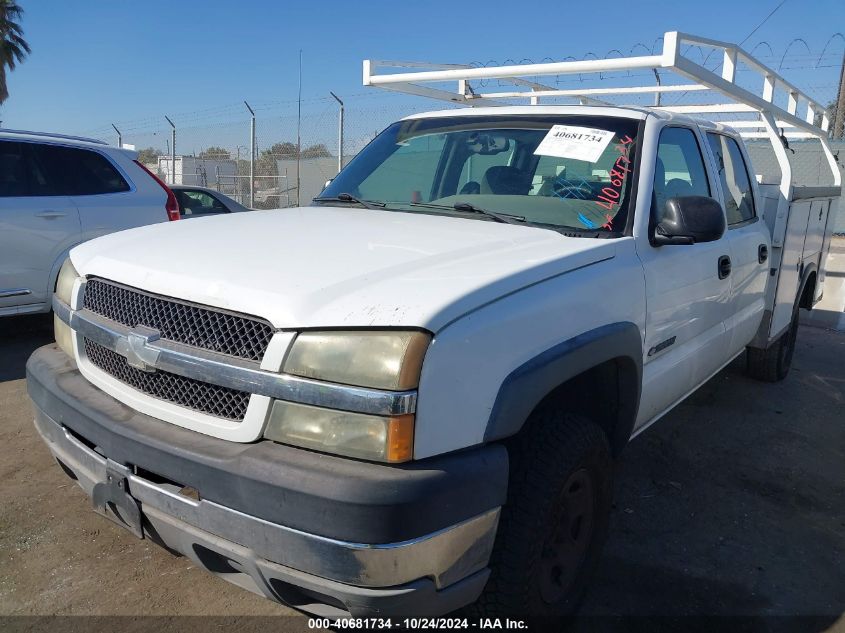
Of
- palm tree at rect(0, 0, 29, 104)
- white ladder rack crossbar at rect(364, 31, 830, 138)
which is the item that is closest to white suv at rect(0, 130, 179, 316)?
white ladder rack crossbar at rect(364, 31, 830, 138)

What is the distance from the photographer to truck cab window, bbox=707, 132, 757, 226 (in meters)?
3.92

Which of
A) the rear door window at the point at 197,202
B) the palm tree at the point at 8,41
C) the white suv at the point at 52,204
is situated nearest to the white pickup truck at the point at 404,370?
the white suv at the point at 52,204

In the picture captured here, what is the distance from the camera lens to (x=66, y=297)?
2.70 meters

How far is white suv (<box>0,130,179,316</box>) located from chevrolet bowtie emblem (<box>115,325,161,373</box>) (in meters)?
4.13

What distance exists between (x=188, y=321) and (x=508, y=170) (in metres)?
1.75

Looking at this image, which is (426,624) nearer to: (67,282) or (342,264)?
(342,264)

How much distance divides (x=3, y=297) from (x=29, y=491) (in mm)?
2750

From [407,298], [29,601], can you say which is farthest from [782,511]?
[29,601]

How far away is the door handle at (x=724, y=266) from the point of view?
351cm

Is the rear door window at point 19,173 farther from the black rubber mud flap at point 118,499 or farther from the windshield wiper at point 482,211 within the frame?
the black rubber mud flap at point 118,499

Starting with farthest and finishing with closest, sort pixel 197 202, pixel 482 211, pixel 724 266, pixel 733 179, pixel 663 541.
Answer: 1. pixel 197 202
2. pixel 733 179
3. pixel 724 266
4. pixel 663 541
5. pixel 482 211

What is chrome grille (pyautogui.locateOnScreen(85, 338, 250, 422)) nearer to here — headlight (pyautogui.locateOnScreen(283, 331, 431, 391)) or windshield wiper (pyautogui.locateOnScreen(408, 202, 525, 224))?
headlight (pyautogui.locateOnScreen(283, 331, 431, 391))

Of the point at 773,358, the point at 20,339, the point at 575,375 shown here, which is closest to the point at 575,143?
the point at 575,375

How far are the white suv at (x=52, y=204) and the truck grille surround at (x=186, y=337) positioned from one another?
3847 mm
